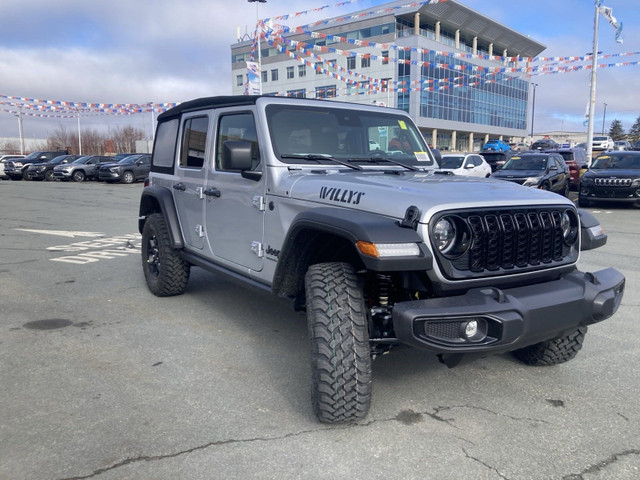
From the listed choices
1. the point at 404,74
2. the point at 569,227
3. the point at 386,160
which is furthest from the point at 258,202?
the point at 404,74

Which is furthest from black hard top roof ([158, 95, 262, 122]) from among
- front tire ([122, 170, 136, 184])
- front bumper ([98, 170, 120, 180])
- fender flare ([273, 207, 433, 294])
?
front tire ([122, 170, 136, 184])

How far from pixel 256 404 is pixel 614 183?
13.2 meters

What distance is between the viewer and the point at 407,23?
176ft

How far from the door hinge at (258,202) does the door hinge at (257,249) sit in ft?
0.86

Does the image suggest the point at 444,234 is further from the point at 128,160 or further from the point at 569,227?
the point at 128,160

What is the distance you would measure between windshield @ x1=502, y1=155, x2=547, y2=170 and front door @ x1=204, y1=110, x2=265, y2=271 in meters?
12.7

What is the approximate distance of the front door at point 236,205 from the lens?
4.00m

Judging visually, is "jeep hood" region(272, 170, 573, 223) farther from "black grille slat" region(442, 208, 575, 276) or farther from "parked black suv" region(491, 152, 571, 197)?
"parked black suv" region(491, 152, 571, 197)

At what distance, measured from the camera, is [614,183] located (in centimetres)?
1366

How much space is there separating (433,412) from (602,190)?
12633 millimetres

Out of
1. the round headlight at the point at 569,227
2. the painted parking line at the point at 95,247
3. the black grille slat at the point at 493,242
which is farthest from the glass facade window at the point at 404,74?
the black grille slat at the point at 493,242

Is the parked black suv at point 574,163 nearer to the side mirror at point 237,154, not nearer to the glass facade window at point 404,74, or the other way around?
the side mirror at point 237,154

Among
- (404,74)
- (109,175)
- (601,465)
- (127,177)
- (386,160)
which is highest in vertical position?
(404,74)

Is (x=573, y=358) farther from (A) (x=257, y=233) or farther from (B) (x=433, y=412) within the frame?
(A) (x=257, y=233)
